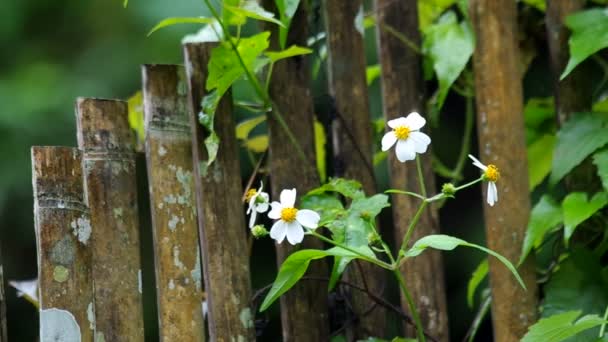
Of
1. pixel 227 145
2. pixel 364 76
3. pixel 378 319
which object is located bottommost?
pixel 378 319

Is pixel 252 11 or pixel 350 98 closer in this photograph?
pixel 252 11

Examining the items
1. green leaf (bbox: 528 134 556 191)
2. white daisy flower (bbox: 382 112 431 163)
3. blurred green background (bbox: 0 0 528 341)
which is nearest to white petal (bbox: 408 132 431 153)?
white daisy flower (bbox: 382 112 431 163)

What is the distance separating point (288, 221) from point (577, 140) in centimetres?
60

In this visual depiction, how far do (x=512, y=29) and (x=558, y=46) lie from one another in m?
0.09

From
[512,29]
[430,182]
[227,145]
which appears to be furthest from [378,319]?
[512,29]

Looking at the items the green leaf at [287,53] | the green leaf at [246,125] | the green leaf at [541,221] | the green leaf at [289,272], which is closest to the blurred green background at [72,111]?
the green leaf at [246,125]

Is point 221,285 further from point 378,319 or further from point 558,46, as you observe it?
point 558,46

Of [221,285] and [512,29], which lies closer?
[221,285]

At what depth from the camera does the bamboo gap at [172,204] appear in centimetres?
164

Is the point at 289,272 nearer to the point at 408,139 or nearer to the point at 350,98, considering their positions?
the point at 408,139

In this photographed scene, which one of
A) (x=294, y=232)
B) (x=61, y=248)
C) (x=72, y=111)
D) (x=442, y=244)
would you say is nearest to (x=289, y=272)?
(x=294, y=232)

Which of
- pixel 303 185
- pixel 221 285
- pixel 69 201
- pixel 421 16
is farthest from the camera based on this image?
pixel 421 16

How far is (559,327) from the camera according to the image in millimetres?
1637

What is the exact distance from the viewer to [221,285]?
5.45 ft
